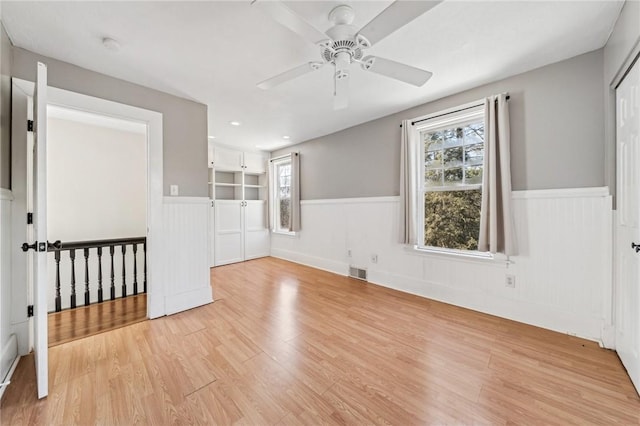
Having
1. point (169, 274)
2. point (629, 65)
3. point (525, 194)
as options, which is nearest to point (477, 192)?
point (525, 194)

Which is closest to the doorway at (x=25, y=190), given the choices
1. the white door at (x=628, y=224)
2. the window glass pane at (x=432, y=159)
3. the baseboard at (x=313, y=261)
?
the baseboard at (x=313, y=261)

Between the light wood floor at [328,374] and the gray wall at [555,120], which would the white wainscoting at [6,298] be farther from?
the gray wall at [555,120]

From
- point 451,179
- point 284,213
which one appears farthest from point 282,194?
point 451,179

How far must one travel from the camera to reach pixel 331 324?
232cm

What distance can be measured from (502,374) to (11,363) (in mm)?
3412

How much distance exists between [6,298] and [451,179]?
4118mm

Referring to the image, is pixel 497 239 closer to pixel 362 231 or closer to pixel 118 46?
pixel 362 231

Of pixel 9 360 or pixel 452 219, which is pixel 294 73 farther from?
pixel 9 360

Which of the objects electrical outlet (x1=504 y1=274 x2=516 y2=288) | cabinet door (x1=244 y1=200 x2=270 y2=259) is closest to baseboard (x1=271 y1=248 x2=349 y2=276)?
cabinet door (x1=244 y1=200 x2=270 y2=259)

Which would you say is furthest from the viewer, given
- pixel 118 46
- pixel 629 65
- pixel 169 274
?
pixel 169 274

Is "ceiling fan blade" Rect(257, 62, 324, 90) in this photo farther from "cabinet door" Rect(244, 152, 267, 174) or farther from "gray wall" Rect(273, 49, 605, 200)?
"cabinet door" Rect(244, 152, 267, 174)

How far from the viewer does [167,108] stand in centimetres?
263

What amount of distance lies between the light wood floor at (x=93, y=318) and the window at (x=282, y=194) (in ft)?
9.32

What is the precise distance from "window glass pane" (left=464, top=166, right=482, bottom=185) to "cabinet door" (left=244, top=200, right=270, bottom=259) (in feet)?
13.0
